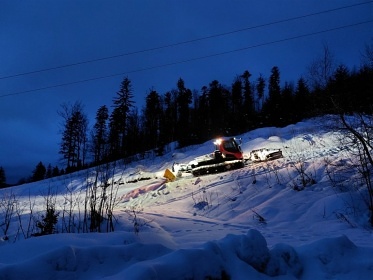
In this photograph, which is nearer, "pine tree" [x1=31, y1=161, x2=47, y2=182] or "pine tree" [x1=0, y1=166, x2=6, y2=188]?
"pine tree" [x1=0, y1=166, x2=6, y2=188]

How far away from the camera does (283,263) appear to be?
339 cm

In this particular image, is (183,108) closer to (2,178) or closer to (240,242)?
(2,178)

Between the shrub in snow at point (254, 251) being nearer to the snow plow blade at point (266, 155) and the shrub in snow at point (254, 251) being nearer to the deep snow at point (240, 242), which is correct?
the deep snow at point (240, 242)

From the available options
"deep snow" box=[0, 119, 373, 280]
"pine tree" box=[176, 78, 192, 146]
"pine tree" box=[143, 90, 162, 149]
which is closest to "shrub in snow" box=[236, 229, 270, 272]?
"deep snow" box=[0, 119, 373, 280]

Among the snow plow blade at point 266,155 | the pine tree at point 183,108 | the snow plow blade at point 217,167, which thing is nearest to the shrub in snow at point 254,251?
the snow plow blade at point 217,167

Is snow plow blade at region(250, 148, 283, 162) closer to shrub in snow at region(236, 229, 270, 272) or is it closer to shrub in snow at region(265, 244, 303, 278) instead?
shrub in snow at region(265, 244, 303, 278)

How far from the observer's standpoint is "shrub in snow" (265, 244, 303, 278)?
329 centimetres

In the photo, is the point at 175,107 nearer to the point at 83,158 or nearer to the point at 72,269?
the point at 83,158

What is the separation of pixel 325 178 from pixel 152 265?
30.5 ft

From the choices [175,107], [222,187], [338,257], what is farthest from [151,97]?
[338,257]

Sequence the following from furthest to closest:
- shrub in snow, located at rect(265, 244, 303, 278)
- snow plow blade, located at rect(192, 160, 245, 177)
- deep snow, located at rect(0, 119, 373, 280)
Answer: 1. snow plow blade, located at rect(192, 160, 245, 177)
2. shrub in snow, located at rect(265, 244, 303, 278)
3. deep snow, located at rect(0, 119, 373, 280)

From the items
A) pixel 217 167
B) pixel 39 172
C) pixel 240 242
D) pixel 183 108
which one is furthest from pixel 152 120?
pixel 240 242

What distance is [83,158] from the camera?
50.1 meters

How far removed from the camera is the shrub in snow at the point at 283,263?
3287mm
